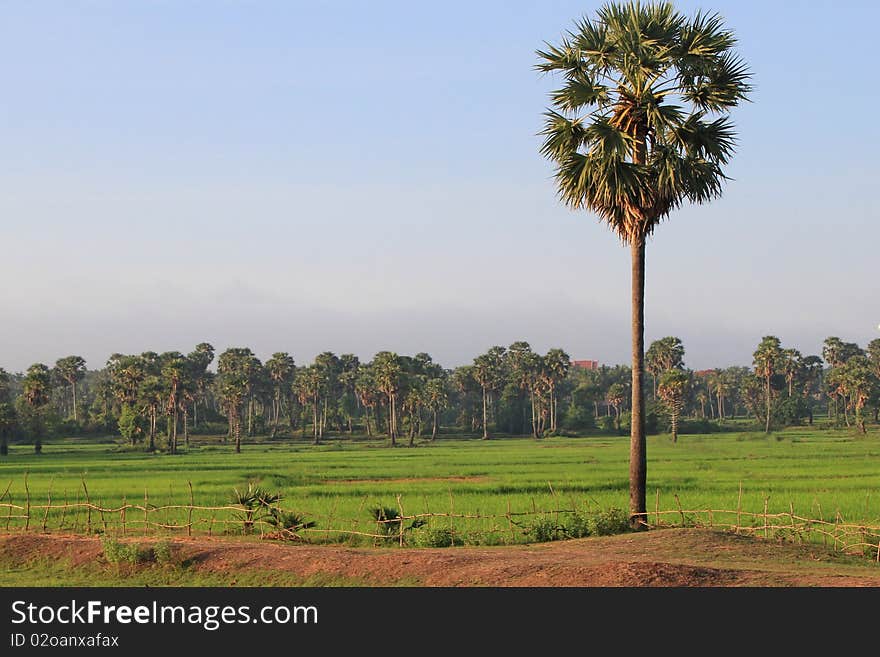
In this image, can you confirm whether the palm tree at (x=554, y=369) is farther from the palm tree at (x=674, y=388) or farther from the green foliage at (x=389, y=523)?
the green foliage at (x=389, y=523)

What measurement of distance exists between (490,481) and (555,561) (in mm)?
32499

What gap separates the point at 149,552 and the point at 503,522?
1418cm

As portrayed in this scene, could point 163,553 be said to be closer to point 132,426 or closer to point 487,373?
point 132,426

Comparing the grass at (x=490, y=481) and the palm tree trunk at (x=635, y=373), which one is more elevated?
the palm tree trunk at (x=635, y=373)

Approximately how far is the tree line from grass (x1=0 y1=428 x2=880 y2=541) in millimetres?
32599

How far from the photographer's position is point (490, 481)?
169 ft

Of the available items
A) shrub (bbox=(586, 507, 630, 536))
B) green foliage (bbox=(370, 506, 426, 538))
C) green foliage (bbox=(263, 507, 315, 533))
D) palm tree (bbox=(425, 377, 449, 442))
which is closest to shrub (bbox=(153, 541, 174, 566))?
green foliage (bbox=(263, 507, 315, 533))

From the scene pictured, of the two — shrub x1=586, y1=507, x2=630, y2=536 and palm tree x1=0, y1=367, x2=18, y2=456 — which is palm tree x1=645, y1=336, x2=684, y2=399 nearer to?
palm tree x1=0, y1=367, x2=18, y2=456

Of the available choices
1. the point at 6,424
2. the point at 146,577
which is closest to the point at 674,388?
the point at 6,424

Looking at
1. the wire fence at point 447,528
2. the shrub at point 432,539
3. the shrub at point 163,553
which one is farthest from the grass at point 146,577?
the shrub at point 432,539

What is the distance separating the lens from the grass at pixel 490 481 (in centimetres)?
3831

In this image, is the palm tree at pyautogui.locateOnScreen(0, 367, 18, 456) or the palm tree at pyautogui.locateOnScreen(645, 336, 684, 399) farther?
the palm tree at pyautogui.locateOnScreen(645, 336, 684, 399)

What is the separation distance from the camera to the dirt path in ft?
56.7

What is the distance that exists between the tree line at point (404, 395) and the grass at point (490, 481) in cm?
3260
